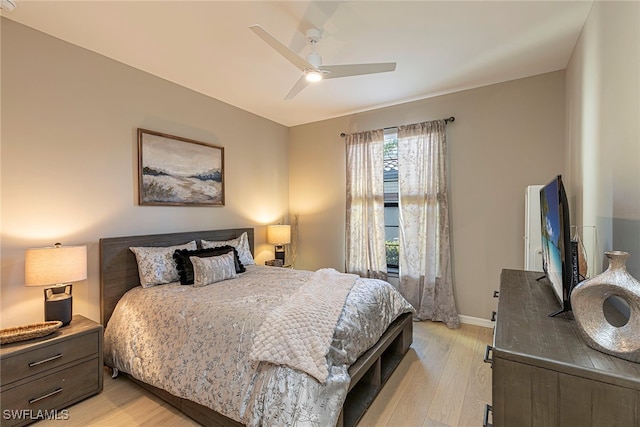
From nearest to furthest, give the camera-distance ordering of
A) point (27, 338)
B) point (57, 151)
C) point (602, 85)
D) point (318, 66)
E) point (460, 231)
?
point (602, 85) → point (27, 338) → point (318, 66) → point (57, 151) → point (460, 231)

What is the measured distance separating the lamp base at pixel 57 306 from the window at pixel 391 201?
11.5ft

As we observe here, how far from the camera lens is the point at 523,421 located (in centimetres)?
89

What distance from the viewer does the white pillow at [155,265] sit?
2.64 meters

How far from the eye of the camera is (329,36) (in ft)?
7.71

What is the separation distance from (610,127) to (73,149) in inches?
155

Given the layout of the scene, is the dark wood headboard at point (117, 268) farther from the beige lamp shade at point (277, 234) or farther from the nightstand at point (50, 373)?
the beige lamp shade at point (277, 234)

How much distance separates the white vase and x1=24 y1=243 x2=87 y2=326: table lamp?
3005 millimetres

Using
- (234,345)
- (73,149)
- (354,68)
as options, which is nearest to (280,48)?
(354,68)

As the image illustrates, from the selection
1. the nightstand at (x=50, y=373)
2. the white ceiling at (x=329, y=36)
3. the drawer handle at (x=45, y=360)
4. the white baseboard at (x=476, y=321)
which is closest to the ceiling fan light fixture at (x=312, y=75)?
the white ceiling at (x=329, y=36)

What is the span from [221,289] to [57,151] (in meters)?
1.83

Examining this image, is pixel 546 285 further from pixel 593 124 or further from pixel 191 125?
pixel 191 125

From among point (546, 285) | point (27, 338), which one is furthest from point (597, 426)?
point (27, 338)

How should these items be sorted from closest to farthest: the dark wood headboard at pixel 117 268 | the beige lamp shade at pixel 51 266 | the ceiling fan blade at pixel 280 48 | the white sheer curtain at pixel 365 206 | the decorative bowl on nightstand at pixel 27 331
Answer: the ceiling fan blade at pixel 280 48, the decorative bowl on nightstand at pixel 27 331, the beige lamp shade at pixel 51 266, the dark wood headboard at pixel 117 268, the white sheer curtain at pixel 365 206

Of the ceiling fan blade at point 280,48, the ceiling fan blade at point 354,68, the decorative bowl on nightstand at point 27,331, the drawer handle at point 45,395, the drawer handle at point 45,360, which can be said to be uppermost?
the ceiling fan blade at point 354,68
